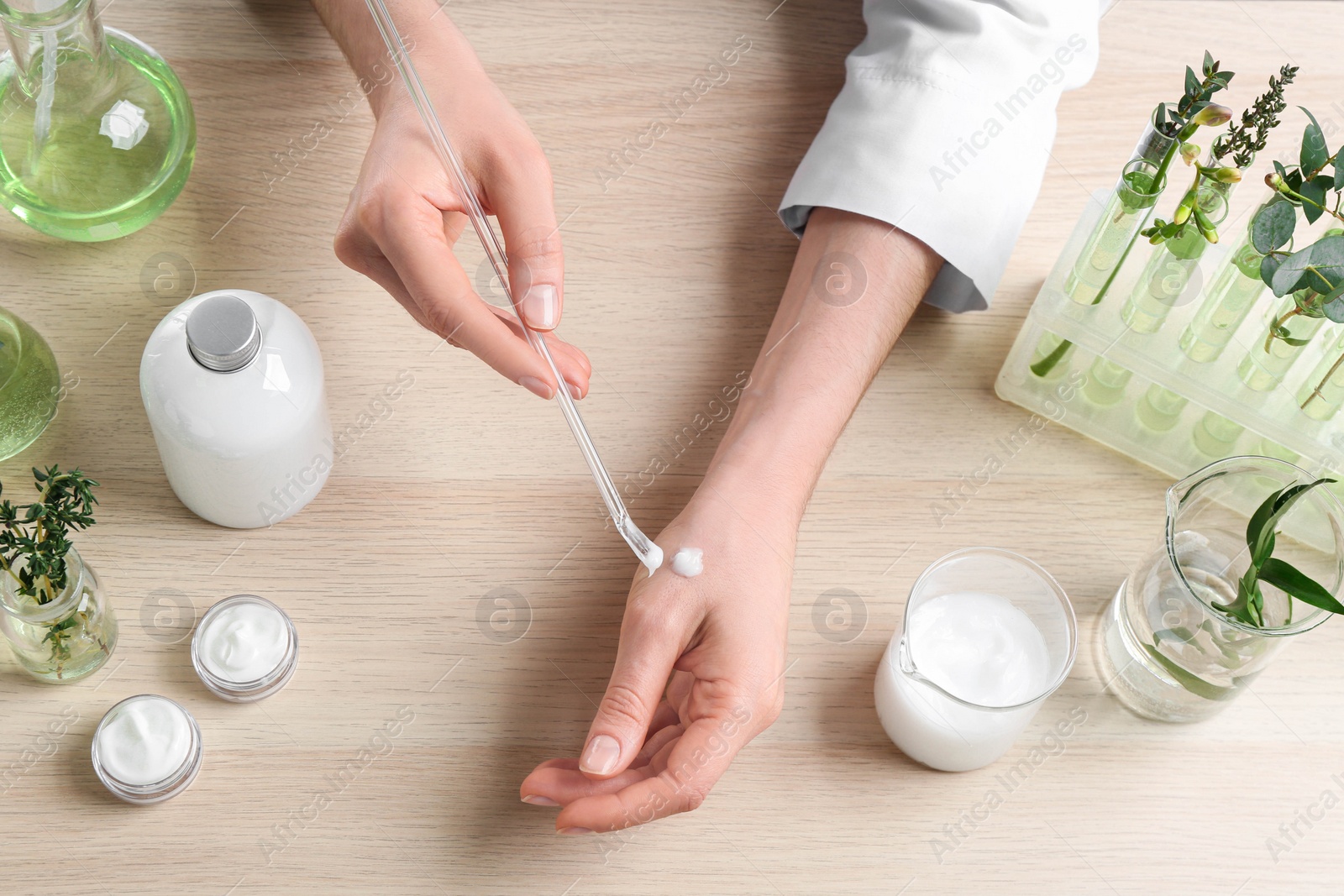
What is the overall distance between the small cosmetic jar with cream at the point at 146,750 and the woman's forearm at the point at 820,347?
0.40 meters

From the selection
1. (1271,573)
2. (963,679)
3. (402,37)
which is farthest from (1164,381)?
(402,37)

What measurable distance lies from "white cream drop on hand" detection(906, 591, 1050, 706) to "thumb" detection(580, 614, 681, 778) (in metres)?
0.17

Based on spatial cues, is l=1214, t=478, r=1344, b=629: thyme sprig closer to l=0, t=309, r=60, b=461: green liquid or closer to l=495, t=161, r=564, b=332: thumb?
l=495, t=161, r=564, b=332: thumb

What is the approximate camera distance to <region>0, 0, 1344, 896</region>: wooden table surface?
29.3 inches

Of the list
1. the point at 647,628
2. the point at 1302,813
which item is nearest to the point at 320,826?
the point at 647,628

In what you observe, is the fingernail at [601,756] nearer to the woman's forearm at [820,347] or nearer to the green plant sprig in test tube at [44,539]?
the woman's forearm at [820,347]

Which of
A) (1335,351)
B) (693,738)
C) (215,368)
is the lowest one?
(693,738)

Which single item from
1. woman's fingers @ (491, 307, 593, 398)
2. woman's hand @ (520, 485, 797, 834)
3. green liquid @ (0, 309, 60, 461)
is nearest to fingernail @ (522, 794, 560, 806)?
woman's hand @ (520, 485, 797, 834)

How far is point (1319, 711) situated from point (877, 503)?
1.14 feet

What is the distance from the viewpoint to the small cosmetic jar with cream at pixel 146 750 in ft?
2.37

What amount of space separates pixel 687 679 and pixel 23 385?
0.53m

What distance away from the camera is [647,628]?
2.49 feet

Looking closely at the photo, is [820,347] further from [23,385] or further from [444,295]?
[23,385]

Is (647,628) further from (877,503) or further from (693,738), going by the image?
(877,503)
